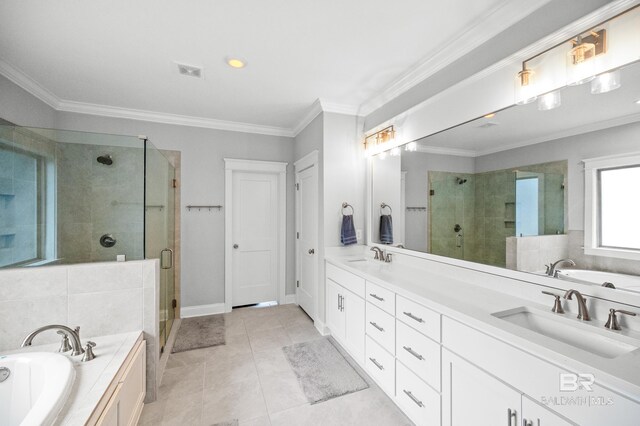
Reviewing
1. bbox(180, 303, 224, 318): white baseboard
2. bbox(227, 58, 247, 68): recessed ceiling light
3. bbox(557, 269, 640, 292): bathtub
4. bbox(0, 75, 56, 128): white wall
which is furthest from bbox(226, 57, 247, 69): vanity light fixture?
bbox(180, 303, 224, 318): white baseboard

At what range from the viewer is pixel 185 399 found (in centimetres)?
200

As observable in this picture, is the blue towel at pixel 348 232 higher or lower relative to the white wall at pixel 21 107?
lower

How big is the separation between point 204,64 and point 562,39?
7.77 ft

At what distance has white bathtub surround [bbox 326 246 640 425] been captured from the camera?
36.8 inches

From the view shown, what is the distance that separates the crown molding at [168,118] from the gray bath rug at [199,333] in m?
2.47

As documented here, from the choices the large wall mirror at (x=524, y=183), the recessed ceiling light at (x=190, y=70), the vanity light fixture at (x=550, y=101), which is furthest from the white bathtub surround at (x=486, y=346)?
the recessed ceiling light at (x=190, y=70)

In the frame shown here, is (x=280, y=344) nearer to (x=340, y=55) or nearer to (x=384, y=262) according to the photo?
(x=384, y=262)

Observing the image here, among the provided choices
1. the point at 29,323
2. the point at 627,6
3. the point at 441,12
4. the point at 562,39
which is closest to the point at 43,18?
the point at 29,323

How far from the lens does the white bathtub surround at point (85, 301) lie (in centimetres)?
170

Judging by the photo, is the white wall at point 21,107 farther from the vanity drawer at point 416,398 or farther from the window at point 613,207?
the window at point 613,207

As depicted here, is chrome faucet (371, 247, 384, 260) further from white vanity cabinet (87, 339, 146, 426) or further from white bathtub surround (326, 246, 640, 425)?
white vanity cabinet (87, 339, 146, 426)

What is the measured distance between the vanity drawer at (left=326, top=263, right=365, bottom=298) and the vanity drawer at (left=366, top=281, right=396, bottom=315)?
11cm

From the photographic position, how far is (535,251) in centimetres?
155

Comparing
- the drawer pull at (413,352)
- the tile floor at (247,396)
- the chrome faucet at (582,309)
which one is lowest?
the tile floor at (247,396)
